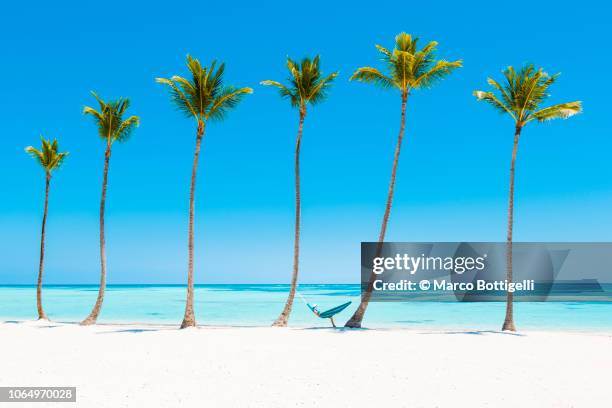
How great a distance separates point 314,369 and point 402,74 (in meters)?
12.0

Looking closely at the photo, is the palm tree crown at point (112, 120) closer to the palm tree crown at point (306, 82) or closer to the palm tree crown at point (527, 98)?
the palm tree crown at point (306, 82)

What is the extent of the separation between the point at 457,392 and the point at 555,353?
19.8ft

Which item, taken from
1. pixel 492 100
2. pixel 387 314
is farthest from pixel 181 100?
pixel 387 314

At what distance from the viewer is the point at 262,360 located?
10695 millimetres

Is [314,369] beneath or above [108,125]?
beneath

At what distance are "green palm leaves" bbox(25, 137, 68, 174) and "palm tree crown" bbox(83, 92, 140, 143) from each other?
133 inches

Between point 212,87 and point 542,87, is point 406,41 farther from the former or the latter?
point 212,87

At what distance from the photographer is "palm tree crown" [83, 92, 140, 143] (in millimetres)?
20594

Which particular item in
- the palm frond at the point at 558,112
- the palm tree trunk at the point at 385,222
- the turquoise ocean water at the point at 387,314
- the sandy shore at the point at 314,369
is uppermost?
the palm frond at the point at 558,112

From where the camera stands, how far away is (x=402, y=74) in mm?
17828

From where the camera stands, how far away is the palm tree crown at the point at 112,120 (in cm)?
2059

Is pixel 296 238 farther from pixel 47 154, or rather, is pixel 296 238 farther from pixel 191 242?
pixel 47 154

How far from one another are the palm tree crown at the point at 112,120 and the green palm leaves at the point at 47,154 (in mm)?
3384

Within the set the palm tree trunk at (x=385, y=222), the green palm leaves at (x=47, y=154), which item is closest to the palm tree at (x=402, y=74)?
the palm tree trunk at (x=385, y=222)
